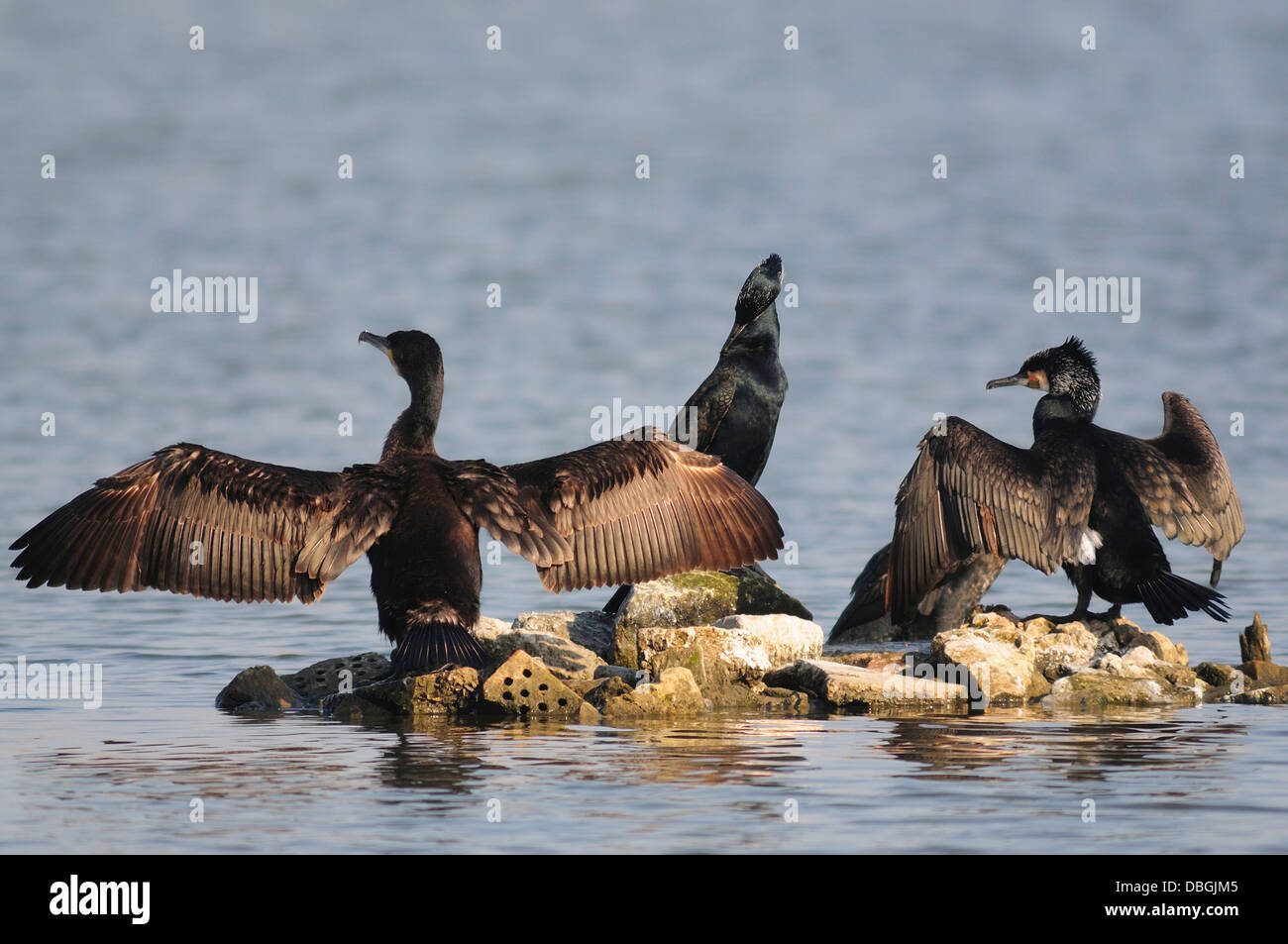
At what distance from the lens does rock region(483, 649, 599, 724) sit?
9008 millimetres

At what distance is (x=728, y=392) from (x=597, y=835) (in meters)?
5.60

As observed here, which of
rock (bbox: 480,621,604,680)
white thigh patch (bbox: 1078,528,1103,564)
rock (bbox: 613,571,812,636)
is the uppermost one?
white thigh patch (bbox: 1078,528,1103,564)

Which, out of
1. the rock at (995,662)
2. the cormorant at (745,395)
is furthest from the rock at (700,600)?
the rock at (995,662)

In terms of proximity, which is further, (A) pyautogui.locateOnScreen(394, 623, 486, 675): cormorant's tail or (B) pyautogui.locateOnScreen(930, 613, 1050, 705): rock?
(B) pyautogui.locateOnScreen(930, 613, 1050, 705): rock

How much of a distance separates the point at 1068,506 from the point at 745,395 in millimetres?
2336

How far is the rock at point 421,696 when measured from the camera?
29.9 ft

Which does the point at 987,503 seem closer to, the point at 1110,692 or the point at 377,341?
the point at 1110,692

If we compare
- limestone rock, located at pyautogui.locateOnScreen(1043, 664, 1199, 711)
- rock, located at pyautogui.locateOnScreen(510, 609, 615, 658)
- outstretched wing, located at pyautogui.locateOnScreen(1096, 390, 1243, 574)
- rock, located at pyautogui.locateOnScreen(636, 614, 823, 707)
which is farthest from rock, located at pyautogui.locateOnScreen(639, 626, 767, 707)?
outstretched wing, located at pyautogui.locateOnScreen(1096, 390, 1243, 574)

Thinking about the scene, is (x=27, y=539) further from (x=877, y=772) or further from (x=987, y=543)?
(x=987, y=543)

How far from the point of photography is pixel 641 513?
9.75 m

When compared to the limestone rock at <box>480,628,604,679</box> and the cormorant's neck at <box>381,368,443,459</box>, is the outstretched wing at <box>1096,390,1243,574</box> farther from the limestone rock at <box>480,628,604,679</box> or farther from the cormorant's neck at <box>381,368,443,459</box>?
the cormorant's neck at <box>381,368,443,459</box>

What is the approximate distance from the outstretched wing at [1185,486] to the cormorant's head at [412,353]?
167 inches

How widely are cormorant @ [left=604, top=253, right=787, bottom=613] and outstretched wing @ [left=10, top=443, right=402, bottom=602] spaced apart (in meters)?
2.73

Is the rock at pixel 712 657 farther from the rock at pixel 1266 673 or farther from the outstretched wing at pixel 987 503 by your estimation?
the rock at pixel 1266 673
